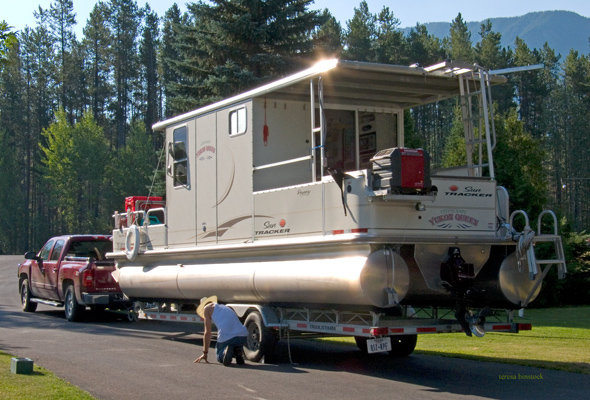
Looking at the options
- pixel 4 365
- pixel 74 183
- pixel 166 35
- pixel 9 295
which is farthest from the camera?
pixel 166 35

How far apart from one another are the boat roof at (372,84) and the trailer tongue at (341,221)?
0.03 meters

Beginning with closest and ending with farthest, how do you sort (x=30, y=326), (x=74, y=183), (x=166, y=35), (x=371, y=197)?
(x=371, y=197)
(x=30, y=326)
(x=74, y=183)
(x=166, y=35)

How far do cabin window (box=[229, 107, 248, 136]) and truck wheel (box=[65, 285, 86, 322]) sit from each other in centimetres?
715

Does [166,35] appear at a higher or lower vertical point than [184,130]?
higher

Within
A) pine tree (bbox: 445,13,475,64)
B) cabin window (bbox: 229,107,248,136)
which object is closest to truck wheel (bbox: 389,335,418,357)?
cabin window (bbox: 229,107,248,136)

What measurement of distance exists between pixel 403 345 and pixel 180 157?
17.8 ft

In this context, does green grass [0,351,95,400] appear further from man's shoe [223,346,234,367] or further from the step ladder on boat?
the step ladder on boat

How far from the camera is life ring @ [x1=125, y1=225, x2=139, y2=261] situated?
14852 mm

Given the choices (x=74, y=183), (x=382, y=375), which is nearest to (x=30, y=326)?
(x=382, y=375)

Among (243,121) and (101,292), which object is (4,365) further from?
(101,292)

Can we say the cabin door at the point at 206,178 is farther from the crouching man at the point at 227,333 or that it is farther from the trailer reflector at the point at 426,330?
the trailer reflector at the point at 426,330

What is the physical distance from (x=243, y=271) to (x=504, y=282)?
3930 mm

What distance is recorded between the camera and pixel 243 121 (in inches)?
480

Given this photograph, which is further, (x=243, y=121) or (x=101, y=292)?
(x=101, y=292)
